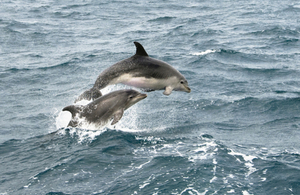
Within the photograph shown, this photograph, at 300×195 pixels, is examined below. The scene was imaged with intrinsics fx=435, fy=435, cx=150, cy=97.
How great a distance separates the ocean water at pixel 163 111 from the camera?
10.4m

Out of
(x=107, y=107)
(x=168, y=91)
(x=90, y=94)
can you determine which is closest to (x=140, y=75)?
(x=168, y=91)

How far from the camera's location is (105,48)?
25391mm

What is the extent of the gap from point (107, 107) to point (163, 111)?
4.22m

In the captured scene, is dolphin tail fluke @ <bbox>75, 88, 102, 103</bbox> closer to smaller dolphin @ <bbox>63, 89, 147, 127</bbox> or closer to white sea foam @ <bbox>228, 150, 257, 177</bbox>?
smaller dolphin @ <bbox>63, 89, 147, 127</bbox>

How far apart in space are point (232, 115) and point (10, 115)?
7.97 meters

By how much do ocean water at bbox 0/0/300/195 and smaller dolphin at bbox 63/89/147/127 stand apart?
76cm

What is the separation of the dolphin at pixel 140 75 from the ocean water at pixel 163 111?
5.94ft

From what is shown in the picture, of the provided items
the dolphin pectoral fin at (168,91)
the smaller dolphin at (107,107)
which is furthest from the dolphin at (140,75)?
the smaller dolphin at (107,107)

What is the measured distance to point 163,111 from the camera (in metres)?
15.8

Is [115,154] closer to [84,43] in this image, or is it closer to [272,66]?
[272,66]

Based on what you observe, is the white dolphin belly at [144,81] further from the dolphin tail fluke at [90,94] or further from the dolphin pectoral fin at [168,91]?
the dolphin tail fluke at [90,94]

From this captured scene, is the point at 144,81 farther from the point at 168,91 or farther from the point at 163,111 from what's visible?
the point at 163,111

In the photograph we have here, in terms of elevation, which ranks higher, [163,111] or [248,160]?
[248,160]

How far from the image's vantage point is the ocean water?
1044 centimetres
